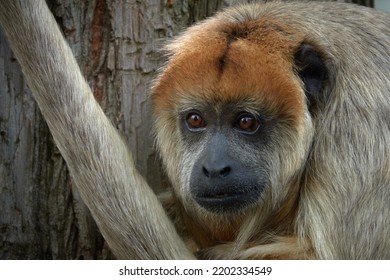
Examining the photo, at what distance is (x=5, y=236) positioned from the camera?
5.07 metres

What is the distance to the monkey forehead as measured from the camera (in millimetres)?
4387

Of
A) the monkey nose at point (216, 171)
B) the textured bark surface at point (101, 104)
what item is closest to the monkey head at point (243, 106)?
the monkey nose at point (216, 171)

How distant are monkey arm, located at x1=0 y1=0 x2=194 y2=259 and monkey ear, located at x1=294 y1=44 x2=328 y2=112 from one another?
3.52ft

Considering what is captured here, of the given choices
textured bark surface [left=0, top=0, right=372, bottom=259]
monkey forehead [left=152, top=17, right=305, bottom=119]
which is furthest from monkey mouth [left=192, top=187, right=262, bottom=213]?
textured bark surface [left=0, top=0, right=372, bottom=259]

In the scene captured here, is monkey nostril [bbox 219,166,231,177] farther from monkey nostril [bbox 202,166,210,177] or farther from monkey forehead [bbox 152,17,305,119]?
monkey forehead [bbox 152,17,305,119]

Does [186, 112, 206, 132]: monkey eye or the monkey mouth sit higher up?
[186, 112, 206, 132]: monkey eye

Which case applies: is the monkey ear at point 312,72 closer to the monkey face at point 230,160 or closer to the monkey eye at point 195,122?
the monkey face at point 230,160

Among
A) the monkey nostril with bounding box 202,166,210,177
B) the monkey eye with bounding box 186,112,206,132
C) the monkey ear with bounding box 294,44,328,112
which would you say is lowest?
the monkey nostril with bounding box 202,166,210,177

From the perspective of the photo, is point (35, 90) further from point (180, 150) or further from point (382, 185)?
point (382, 185)

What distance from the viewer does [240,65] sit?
4.39 meters

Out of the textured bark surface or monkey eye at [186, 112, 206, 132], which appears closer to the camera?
monkey eye at [186, 112, 206, 132]

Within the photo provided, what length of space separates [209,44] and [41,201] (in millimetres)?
1428

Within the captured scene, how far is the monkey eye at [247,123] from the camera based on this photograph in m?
4.50

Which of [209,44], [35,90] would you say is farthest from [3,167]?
[209,44]
